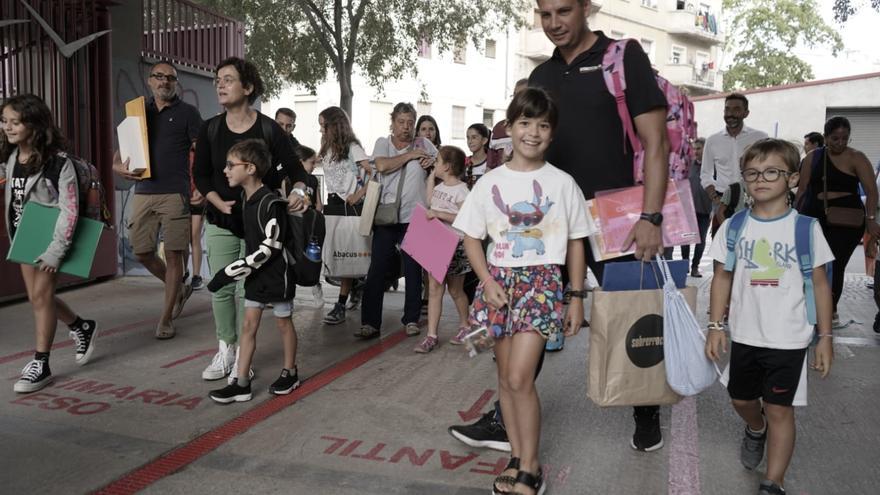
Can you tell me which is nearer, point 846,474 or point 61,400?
point 846,474

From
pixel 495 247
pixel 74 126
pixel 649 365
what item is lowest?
pixel 649 365

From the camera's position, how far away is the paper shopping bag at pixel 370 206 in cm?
616

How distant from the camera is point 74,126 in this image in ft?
26.6

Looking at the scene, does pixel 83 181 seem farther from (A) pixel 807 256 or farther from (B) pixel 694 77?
(B) pixel 694 77

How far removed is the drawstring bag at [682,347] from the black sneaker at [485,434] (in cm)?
93

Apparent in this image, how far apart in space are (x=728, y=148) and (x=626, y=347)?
508 cm

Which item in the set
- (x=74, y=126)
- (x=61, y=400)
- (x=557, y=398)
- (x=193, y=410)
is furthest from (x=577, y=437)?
(x=74, y=126)

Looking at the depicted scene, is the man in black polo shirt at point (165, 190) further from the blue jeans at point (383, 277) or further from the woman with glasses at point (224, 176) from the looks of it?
the blue jeans at point (383, 277)

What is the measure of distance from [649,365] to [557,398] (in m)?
1.44

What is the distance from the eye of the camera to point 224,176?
4.73m

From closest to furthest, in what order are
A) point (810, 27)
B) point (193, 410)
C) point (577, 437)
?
point (577, 437)
point (193, 410)
point (810, 27)

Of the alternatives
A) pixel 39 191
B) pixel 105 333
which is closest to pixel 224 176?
pixel 39 191

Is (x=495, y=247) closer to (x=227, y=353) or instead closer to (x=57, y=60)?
(x=227, y=353)

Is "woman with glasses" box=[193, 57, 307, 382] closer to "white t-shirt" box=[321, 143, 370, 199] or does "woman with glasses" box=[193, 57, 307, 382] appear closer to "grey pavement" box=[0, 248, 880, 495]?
"grey pavement" box=[0, 248, 880, 495]
